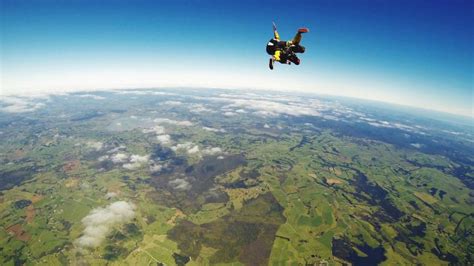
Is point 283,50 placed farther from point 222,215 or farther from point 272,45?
point 222,215

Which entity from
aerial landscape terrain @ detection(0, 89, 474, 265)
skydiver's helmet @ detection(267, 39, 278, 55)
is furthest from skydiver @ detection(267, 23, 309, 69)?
aerial landscape terrain @ detection(0, 89, 474, 265)

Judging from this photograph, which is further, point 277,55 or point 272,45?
point 272,45

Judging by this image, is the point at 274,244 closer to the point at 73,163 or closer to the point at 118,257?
the point at 118,257

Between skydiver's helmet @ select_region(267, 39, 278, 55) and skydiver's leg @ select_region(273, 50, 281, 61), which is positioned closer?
skydiver's leg @ select_region(273, 50, 281, 61)

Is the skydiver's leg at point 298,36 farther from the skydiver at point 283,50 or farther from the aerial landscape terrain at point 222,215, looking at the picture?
the aerial landscape terrain at point 222,215

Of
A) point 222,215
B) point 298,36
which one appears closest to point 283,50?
point 298,36

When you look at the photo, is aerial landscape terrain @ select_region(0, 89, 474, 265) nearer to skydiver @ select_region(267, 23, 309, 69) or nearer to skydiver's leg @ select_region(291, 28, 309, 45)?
Result: skydiver @ select_region(267, 23, 309, 69)

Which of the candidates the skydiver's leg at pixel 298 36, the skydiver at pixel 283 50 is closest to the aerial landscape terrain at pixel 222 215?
the skydiver at pixel 283 50

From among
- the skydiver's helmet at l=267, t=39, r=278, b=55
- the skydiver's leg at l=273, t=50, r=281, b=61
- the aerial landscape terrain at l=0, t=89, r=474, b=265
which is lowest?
the aerial landscape terrain at l=0, t=89, r=474, b=265

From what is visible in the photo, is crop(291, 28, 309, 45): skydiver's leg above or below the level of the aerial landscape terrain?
above

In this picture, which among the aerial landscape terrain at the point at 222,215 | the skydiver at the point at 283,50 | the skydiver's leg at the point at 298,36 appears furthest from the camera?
the aerial landscape terrain at the point at 222,215

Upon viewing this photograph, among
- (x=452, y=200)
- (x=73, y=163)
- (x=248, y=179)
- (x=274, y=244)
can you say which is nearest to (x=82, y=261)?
(x=274, y=244)
